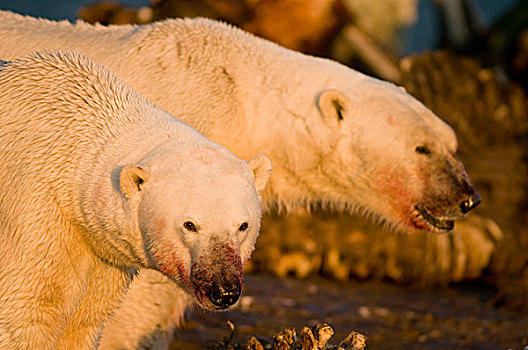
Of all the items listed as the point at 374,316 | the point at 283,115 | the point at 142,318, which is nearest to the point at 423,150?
the point at 283,115

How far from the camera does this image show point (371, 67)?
43.4ft

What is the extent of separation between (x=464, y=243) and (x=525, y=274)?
28.1 inches

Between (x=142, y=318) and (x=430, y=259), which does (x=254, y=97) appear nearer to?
(x=142, y=318)

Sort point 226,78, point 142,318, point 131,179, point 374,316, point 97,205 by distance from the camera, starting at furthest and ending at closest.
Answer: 1. point 374,316
2. point 226,78
3. point 142,318
4. point 97,205
5. point 131,179

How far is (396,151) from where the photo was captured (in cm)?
465

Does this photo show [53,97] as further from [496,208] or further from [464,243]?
[496,208]

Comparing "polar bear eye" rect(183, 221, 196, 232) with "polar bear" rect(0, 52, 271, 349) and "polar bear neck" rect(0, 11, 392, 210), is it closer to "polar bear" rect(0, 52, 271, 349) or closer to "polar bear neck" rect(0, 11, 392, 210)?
"polar bear" rect(0, 52, 271, 349)

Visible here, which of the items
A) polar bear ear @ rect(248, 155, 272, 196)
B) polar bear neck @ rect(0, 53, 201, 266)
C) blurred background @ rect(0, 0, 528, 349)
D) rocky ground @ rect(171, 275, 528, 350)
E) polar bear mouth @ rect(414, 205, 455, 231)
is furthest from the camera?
blurred background @ rect(0, 0, 528, 349)

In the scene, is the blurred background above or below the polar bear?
below

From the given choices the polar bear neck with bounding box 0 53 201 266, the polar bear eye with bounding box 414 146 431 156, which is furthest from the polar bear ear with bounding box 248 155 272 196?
the polar bear eye with bounding box 414 146 431 156

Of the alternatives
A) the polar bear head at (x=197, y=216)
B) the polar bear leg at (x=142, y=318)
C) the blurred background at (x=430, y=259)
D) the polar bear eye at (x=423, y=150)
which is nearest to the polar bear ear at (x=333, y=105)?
the polar bear eye at (x=423, y=150)

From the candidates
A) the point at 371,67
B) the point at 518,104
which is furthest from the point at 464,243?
the point at 371,67

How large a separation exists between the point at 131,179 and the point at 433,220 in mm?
2375

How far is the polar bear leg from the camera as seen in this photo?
4.24m
